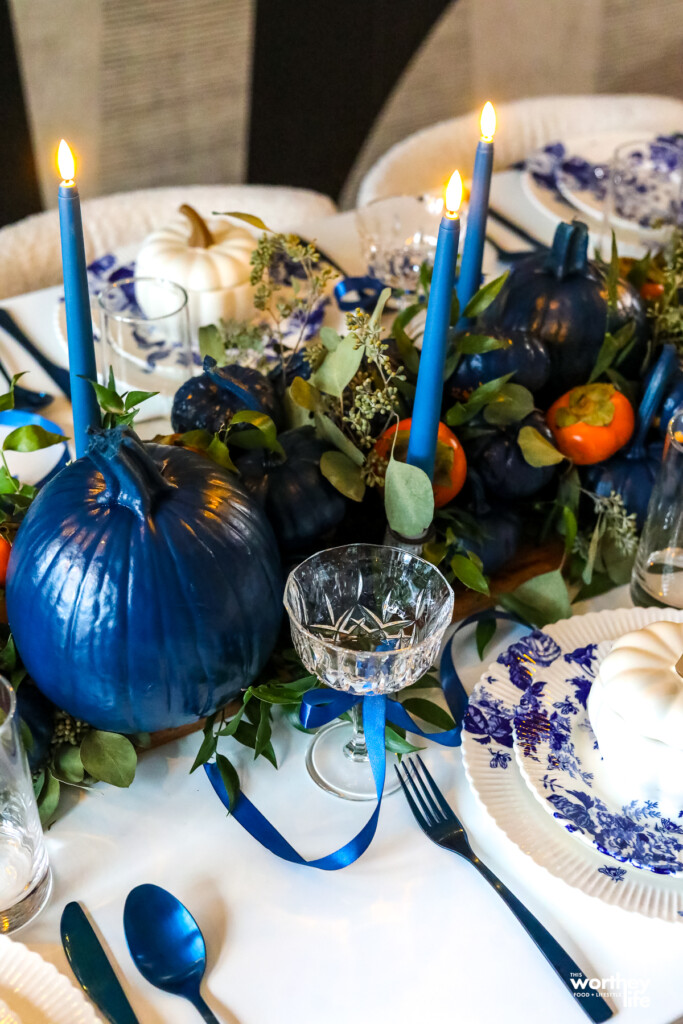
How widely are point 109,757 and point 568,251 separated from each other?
0.60m

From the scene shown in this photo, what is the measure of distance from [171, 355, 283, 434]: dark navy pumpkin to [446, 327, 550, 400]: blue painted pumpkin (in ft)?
0.53

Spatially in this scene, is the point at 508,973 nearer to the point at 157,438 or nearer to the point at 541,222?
the point at 157,438

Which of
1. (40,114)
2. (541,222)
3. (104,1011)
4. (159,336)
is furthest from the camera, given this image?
(40,114)

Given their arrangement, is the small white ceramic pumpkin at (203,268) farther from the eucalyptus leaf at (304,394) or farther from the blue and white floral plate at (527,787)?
the blue and white floral plate at (527,787)

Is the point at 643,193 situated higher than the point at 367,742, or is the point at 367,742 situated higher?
the point at 643,193

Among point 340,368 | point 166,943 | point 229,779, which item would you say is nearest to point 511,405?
point 340,368

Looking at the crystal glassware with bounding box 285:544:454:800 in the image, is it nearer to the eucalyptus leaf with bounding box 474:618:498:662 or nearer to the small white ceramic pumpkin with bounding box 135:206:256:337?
the eucalyptus leaf with bounding box 474:618:498:662

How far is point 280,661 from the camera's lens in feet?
2.39

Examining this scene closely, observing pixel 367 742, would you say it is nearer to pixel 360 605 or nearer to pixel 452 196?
pixel 360 605

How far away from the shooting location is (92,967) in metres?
0.57

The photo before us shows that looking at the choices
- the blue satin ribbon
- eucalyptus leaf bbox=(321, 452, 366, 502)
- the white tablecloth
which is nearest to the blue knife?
the white tablecloth

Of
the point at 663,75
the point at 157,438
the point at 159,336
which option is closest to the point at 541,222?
the point at 159,336

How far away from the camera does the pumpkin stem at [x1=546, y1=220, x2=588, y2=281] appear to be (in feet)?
2.85

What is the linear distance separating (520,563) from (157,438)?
34 cm
